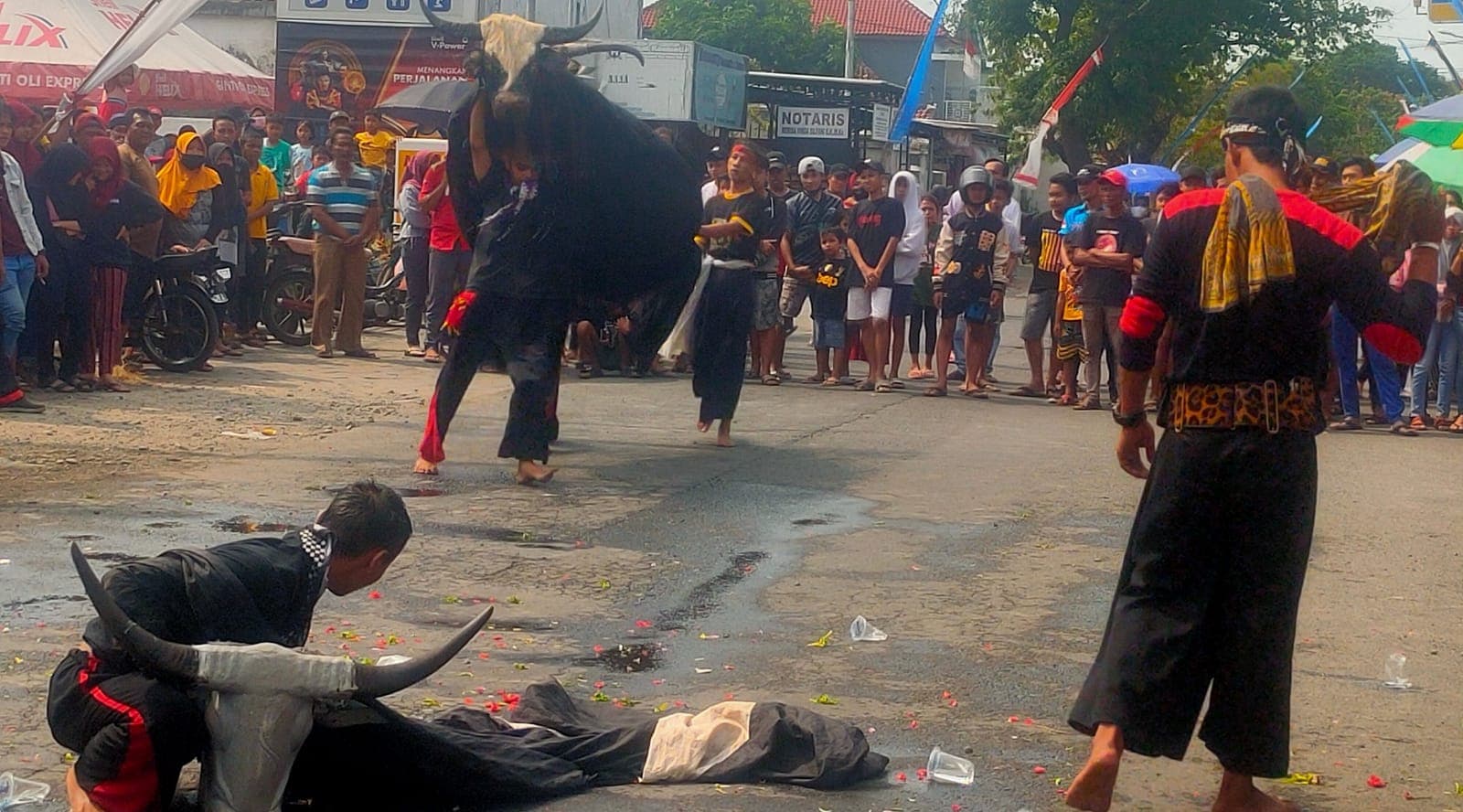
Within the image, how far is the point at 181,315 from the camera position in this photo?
46.0 feet

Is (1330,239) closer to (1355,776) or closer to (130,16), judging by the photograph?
(1355,776)

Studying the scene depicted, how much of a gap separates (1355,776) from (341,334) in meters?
12.1

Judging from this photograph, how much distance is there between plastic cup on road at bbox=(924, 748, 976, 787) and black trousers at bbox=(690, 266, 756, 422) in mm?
A: 6437

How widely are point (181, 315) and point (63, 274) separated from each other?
5.21 ft

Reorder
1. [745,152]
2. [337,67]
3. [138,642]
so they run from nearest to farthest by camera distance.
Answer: [138,642] < [745,152] < [337,67]

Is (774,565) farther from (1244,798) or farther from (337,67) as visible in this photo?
(337,67)

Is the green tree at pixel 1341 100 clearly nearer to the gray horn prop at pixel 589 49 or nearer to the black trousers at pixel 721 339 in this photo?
the black trousers at pixel 721 339

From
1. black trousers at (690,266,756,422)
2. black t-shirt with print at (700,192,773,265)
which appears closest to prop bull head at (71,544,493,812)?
black trousers at (690,266,756,422)

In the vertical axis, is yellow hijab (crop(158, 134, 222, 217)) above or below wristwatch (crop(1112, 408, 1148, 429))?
above

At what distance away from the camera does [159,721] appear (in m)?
4.19

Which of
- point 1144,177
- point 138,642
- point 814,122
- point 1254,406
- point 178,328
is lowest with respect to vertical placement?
point 178,328

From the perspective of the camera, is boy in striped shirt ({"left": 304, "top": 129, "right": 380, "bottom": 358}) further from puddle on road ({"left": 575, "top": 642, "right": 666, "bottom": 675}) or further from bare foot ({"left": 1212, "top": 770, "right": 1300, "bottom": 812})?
bare foot ({"left": 1212, "top": 770, "right": 1300, "bottom": 812})

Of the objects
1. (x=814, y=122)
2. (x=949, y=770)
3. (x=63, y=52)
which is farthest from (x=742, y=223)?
(x=814, y=122)

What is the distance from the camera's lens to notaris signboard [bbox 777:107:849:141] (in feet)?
127
